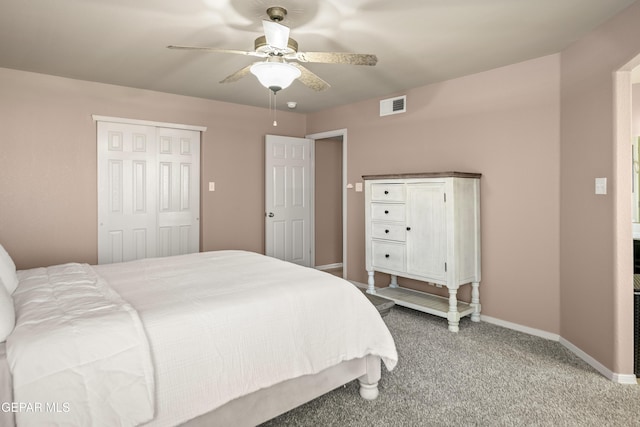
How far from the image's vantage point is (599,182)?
259 cm

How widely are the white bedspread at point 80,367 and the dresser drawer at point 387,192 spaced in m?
2.76

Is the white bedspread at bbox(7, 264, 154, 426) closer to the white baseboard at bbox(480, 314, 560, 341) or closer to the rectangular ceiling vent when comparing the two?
the white baseboard at bbox(480, 314, 560, 341)

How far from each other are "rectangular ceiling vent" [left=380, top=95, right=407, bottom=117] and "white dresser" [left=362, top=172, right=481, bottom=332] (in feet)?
3.03

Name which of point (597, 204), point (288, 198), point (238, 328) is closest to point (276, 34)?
point (238, 328)

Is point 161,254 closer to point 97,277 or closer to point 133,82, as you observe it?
point 133,82

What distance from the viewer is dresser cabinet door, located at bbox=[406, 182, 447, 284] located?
3412 millimetres

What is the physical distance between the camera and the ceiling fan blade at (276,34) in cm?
209

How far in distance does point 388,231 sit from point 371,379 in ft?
6.25

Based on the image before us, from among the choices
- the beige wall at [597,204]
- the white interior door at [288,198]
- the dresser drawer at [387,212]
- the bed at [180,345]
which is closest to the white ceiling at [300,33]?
the beige wall at [597,204]

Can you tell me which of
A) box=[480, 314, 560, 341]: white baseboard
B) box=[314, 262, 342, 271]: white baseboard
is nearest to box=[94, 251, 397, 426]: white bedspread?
box=[480, 314, 560, 341]: white baseboard

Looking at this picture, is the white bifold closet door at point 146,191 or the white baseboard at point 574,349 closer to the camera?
the white baseboard at point 574,349

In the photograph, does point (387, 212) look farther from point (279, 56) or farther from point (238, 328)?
point (238, 328)

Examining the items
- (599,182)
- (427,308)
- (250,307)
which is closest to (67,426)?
(250,307)

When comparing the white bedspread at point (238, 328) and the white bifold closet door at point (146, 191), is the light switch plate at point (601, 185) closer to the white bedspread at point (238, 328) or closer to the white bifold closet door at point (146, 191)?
the white bedspread at point (238, 328)
